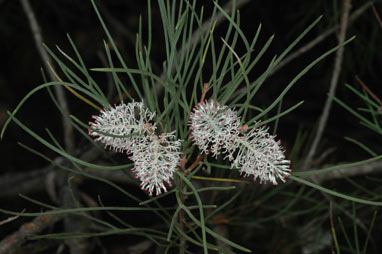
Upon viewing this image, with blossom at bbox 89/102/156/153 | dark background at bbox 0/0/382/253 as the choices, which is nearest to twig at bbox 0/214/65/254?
blossom at bbox 89/102/156/153

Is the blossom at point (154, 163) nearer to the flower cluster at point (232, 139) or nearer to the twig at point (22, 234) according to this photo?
the flower cluster at point (232, 139)

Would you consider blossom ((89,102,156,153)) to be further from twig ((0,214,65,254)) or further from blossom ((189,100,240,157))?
twig ((0,214,65,254))

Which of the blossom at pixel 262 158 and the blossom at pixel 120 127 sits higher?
the blossom at pixel 120 127

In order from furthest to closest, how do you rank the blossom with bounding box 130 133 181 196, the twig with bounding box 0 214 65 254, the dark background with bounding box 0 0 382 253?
the dark background with bounding box 0 0 382 253 < the twig with bounding box 0 214 65 254 < the blossom with bounding box 130 133 181 196

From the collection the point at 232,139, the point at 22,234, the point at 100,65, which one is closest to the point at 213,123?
the point at 232,139

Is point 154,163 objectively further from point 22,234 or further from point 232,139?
point 22,234

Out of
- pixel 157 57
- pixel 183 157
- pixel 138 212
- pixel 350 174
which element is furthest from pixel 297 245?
pixel 157 57

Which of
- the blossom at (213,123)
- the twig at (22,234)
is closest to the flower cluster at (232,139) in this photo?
the blossom at (213,123)
